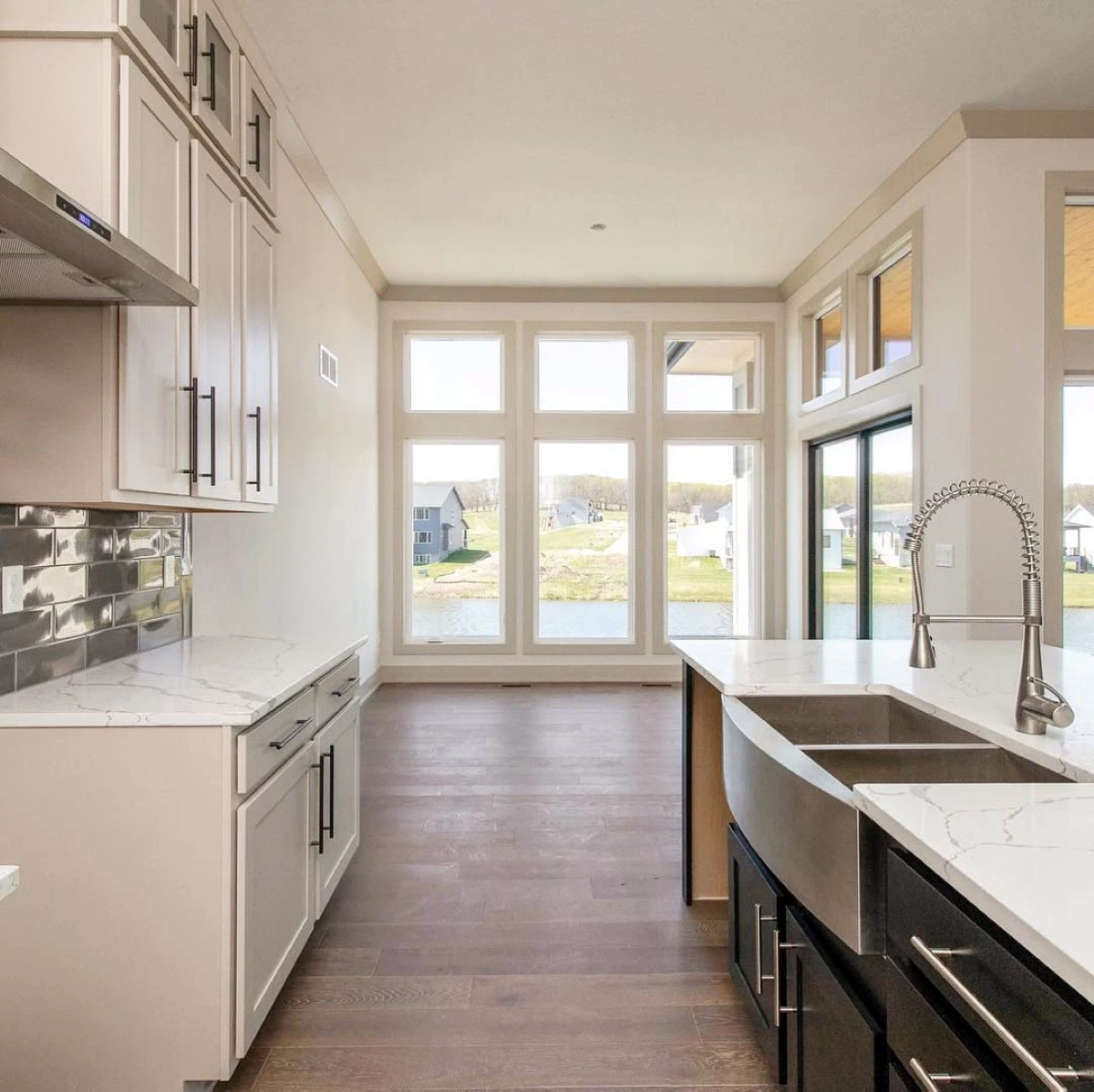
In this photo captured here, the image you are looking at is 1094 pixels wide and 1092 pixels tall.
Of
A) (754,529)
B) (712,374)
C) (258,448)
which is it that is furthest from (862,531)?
(258,448)

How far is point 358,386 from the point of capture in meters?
5.34

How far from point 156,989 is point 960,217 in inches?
174

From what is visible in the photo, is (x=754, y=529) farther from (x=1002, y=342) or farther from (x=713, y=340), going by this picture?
(x=1002, y=342)

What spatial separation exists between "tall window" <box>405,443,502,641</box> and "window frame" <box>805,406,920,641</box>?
259 cm

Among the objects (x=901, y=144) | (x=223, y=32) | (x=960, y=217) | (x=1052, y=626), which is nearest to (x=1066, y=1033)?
(x=223, y=32)

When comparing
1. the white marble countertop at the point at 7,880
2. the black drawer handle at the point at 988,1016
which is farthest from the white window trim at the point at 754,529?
the white marble countertop at the point at 7,880

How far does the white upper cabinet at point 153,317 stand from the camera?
1.68 m

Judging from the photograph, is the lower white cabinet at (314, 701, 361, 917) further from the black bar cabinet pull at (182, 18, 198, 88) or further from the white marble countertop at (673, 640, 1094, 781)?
the black bar cabinet pull at (182, 18, 198, 88)

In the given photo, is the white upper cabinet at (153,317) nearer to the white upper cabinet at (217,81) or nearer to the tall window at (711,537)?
the white upper cabinet at (217,81)

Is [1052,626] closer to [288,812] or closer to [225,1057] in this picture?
[288,812]

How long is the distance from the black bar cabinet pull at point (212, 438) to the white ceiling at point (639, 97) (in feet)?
6.00

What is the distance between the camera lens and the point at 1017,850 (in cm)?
92

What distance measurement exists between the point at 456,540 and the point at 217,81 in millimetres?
4348

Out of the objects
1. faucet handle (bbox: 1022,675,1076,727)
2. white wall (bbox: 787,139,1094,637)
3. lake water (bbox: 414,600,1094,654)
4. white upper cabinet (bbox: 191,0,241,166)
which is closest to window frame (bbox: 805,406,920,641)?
white wall (bbox: 787,139,1094,637)
